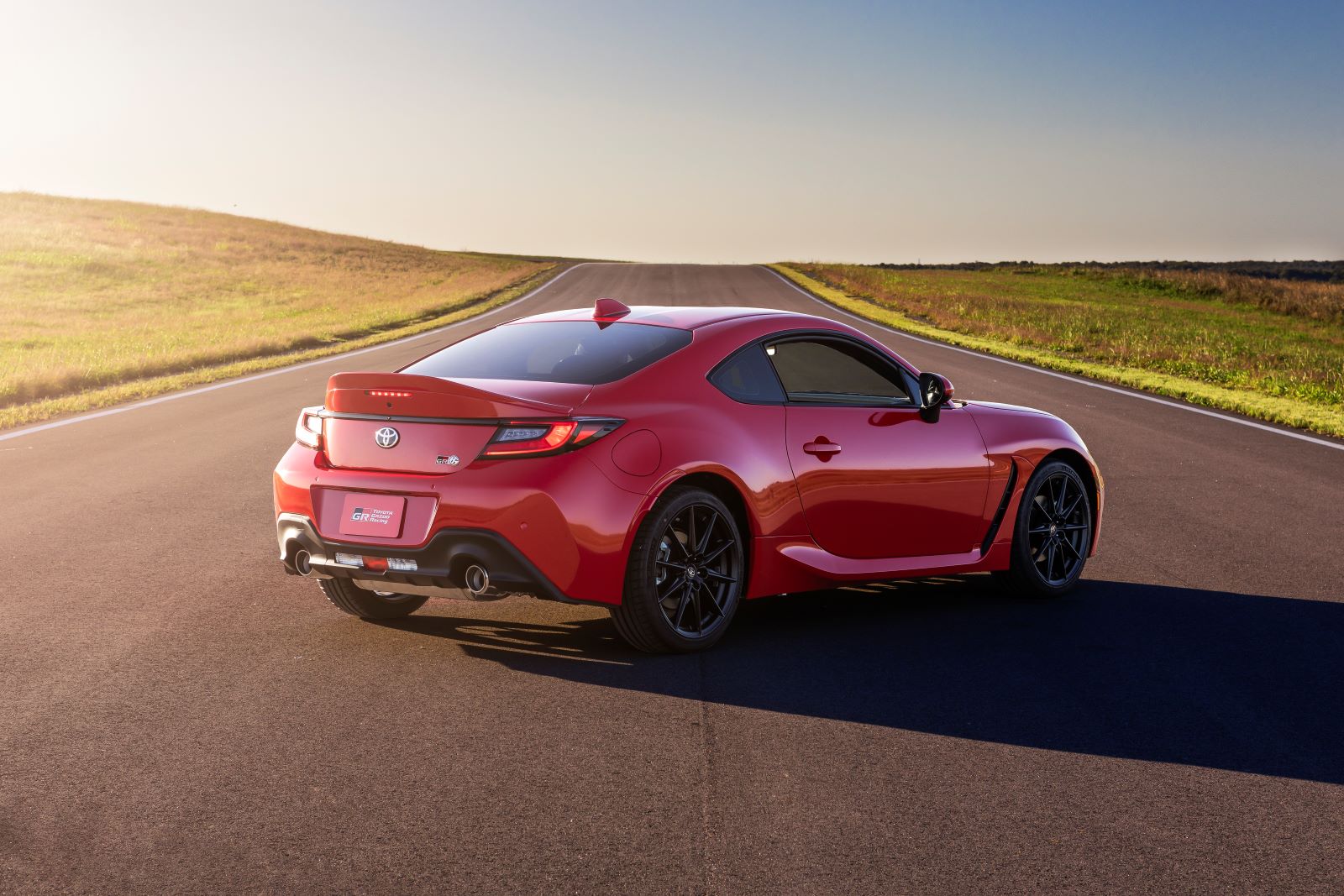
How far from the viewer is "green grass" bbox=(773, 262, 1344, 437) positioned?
798 inches

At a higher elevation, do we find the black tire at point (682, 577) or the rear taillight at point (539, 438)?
the rear taillight at point (539, 438)

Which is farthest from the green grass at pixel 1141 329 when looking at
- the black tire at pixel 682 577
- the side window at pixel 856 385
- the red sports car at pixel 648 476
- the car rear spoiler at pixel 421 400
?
the car rear spoiler at pixel 421 400

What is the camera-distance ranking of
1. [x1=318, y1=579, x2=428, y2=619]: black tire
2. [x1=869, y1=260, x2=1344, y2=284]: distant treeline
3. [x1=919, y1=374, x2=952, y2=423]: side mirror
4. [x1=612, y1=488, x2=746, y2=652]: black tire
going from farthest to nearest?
[x1=869, y1=260, x2=1344, y2=284]: distant treeline < [x1=919, y1=374, x2=952, y2=423]: side mirror < [x1=318, y1=579, x2=428, y2=619]: black tire < [x1=612, y1=488, x2=746, y2=652]: black tire

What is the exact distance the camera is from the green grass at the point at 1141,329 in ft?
66.5

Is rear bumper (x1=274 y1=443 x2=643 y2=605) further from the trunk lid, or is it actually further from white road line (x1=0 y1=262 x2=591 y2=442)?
white road line (x1=0 y1=262 x2=591 y2=442)

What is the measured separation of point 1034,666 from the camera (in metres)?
6.14

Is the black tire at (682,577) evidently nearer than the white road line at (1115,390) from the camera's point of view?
Yes

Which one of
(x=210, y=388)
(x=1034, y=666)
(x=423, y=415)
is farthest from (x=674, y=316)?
(x=210, y=388)

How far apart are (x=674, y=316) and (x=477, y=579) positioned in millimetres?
1841

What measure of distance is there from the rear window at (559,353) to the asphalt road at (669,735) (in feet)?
4.03

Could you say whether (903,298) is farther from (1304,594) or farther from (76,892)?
(76,892)

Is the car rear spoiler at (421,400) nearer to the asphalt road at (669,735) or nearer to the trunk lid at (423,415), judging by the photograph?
the trunk lid at (423,415)

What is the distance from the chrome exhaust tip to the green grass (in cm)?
1228

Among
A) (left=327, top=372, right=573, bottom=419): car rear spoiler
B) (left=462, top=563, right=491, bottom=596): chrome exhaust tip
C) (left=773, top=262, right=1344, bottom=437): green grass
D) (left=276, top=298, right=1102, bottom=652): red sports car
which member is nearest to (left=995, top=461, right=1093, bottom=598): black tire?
(left=276, top=298, right=1102, bottom=652): red sports car
